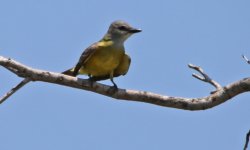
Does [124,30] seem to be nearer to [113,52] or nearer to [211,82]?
[113,52]

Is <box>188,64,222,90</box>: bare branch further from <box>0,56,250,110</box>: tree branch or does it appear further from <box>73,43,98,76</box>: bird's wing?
<box>73,43,98,76</box>: bird's wing

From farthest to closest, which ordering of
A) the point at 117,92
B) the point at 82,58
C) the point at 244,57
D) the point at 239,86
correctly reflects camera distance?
1. the point at 82,58
2. the point at 117,92
3. the point at 244,57
4. the point at 239,86

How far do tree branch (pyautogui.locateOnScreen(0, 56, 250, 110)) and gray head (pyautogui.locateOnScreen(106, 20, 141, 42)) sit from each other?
7.09ft

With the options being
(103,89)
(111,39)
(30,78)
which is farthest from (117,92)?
(111,39)

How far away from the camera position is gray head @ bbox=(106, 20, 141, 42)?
829 centimetres

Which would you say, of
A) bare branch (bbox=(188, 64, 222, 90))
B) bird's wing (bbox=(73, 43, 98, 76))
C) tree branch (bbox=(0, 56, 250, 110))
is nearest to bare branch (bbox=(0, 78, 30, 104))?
tree branch (bbox=(0, 56, 250, 110))

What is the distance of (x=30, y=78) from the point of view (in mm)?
5707

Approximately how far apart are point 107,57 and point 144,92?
209 cm

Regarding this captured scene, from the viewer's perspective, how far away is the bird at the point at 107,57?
7973mm

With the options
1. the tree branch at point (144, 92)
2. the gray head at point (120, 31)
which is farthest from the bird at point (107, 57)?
the tree branch at point (144, 92)

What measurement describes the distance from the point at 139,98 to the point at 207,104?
0.84 metres

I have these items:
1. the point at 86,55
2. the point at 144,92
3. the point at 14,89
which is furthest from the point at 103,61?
the point at 14,89

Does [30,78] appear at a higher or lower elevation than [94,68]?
lower

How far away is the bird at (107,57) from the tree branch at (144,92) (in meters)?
1.69
